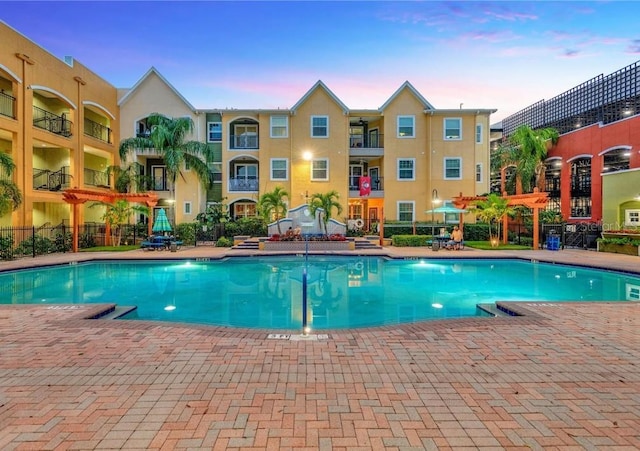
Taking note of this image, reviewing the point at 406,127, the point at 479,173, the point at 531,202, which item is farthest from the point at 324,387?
Answer: the point at 479,173

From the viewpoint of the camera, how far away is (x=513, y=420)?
320 centimetres

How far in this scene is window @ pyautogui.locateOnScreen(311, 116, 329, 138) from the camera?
25.6 meters

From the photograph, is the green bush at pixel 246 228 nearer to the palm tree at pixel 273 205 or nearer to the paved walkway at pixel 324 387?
the palm tree at pixel 273 205

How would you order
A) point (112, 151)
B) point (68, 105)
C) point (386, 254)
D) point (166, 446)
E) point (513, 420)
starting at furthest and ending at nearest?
point (112, 151) → point (68, 105) → point (386, 254) → point (513, 420) → point (166, 446)

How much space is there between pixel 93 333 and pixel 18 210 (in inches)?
653

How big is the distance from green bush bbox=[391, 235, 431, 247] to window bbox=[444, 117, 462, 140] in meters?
8.52

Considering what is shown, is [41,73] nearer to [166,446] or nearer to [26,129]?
[26,129]

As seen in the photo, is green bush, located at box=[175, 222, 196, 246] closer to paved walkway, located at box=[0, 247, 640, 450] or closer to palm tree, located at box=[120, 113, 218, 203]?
palm tree, located at box=[120, 113, 218, 203]

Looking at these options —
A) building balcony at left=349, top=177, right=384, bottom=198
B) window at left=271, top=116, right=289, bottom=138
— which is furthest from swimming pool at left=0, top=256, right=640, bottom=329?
window at left=271, top=116, right=289, bottom=138

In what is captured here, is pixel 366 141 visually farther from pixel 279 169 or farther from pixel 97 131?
pixel 97 131

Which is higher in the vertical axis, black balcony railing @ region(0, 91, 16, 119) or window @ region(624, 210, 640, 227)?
black balcony railing @ region(0, 91, 16, 119)

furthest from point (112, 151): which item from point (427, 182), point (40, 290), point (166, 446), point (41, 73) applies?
point (166, 446)

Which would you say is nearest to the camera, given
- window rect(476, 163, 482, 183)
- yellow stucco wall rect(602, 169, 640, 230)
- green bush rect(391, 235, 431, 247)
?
yellow stucco wall rect(602, 169, 640, 230)

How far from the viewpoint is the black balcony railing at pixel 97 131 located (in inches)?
966
